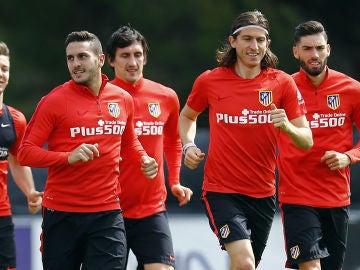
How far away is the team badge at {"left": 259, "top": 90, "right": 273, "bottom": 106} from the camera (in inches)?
352

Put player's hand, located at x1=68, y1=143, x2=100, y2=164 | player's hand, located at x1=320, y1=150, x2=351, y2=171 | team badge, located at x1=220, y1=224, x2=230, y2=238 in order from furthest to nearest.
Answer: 1. player's hand, located at x1=320, y1=150, x2=351, y2=171
2. team badge, located at x1=220, y1=224, x2=230, y2=238
3. player's hand, located at x1=68, y1=143, x2=100, y2=164

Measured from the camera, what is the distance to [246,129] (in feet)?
29.3

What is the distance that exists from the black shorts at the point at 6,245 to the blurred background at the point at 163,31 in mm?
7868

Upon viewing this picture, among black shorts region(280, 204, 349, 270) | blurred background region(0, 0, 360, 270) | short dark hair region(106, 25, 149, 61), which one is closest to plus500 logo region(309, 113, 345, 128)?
black shorts region(280, 204, 349, 270)

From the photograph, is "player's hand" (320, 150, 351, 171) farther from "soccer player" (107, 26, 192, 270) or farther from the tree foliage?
the tree foliage

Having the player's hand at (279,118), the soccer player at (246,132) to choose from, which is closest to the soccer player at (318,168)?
the soccer player at (246,132)

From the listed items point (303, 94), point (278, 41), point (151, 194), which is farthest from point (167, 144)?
point (278, 41)

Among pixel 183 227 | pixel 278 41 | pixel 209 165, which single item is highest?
pixel 278 41

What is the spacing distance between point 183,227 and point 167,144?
1.78 metres

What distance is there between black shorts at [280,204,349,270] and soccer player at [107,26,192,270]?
90 centimetres

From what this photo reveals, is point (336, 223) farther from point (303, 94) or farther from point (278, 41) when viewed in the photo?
point (278, 41)

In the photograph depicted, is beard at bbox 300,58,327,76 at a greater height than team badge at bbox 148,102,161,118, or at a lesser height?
greater

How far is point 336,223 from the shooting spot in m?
9.37

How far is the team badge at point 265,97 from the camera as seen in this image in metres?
8.95
